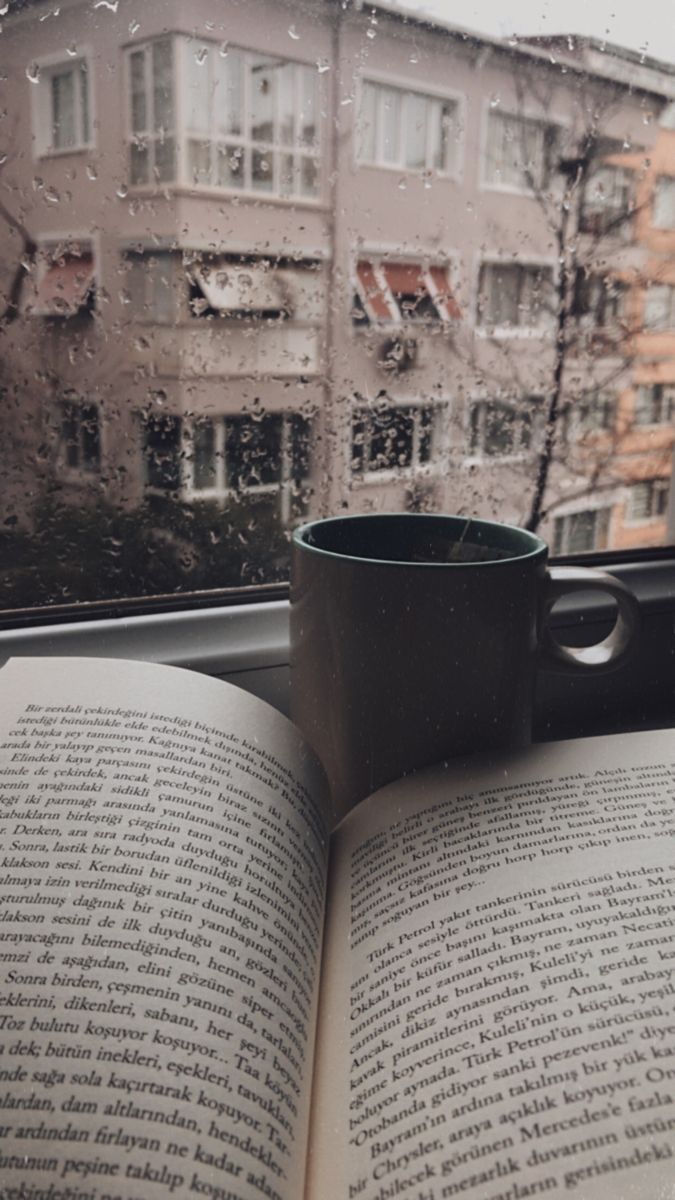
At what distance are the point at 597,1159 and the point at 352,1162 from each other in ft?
0.21

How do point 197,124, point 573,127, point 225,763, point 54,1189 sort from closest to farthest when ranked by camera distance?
point 54,1189 < point 225,763 < point 197,124 < point 573,127

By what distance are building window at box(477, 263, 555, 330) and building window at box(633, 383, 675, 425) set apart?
0.40 feet

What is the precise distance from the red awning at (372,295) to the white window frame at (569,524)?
221 millimetres

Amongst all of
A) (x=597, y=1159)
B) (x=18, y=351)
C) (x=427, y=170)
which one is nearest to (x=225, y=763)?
(x=597, y=1159)

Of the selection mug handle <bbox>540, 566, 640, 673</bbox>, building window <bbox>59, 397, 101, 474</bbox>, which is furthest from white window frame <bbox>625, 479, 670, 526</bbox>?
building window <bbox>59, 397, 101, 474</bbox>

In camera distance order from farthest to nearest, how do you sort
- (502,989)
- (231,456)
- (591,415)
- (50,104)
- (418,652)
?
(591,415)
(231,456)
(50,104)
(418,652)
(502,989)

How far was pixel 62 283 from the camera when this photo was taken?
1.71ft

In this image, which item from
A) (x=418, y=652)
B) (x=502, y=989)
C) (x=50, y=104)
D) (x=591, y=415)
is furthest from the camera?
(x=591, y=415)

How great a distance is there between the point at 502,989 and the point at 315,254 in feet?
1.49

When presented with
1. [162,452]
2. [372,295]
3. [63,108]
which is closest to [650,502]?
[372,295]

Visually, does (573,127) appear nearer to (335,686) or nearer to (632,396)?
(632,396)

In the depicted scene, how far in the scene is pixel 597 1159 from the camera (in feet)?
0.73

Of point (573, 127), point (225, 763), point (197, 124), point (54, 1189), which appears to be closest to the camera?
point (54, 1189)

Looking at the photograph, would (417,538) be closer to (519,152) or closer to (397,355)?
(397,355)
